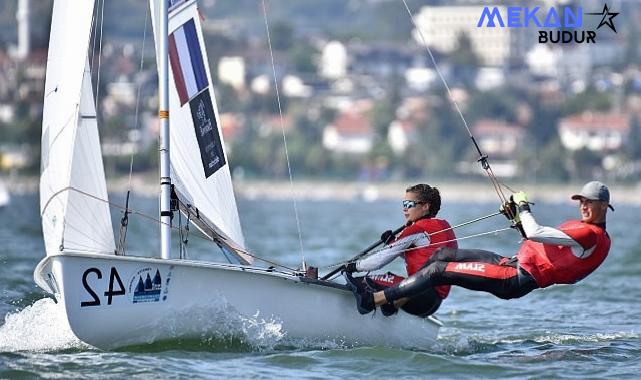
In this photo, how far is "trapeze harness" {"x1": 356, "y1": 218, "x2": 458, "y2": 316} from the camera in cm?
912

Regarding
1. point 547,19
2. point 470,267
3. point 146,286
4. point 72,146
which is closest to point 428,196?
point 470,267

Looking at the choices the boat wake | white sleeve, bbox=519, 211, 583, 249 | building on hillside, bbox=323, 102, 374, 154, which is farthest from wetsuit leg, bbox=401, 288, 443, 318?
building on hillside, bbox=323, 102, 374, 154

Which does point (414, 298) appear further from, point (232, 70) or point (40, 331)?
point (232, 70)

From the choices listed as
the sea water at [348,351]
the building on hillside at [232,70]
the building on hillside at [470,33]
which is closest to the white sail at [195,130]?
the sea water at [348,351]

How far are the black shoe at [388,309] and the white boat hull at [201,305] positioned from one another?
60mm

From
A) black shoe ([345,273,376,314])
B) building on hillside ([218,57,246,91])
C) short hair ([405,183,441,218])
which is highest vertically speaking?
building on hillside ([218,57,246,91])

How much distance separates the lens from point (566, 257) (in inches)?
350

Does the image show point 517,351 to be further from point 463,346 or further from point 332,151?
point 332,151

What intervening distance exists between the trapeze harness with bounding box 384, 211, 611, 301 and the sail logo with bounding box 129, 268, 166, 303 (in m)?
1.45

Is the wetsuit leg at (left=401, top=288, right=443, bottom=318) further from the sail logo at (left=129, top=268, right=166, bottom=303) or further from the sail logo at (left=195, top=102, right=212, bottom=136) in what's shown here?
the sail logo at (left=195, top=102, right=212, bottom=136)

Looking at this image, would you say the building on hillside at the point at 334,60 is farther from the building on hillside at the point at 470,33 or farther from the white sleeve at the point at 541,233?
the white sleeve at the point at 541,233

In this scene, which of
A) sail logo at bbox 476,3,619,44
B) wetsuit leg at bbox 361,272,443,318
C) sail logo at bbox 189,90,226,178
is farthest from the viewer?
sail logo at bbox 476,3,619,44

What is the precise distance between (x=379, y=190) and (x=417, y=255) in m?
74.9

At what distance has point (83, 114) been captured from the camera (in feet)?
29.2
